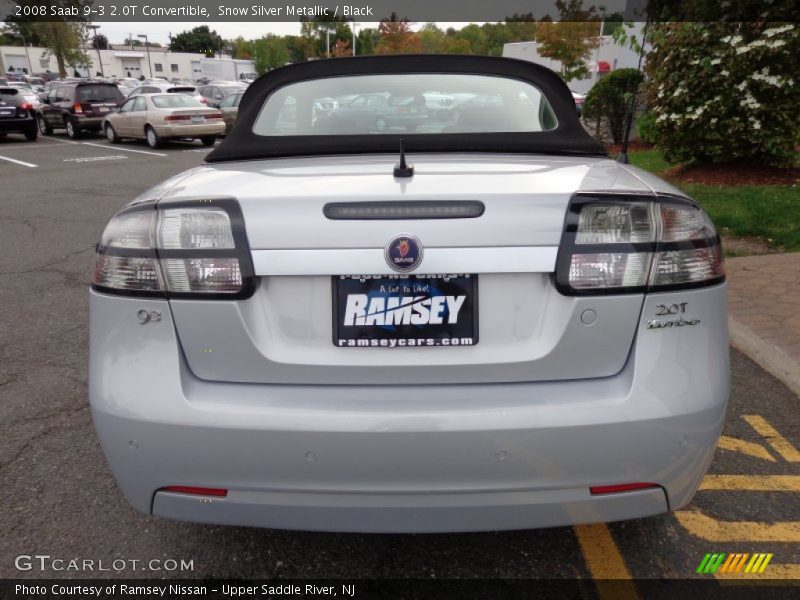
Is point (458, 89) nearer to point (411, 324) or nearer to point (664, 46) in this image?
point (411, 324)

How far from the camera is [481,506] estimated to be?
5.99 feet

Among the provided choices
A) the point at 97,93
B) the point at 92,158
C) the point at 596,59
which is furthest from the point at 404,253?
the point at 596,59

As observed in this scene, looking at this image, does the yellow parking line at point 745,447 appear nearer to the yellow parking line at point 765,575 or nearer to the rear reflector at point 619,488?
Answer: the yellow parking line at point 765,575

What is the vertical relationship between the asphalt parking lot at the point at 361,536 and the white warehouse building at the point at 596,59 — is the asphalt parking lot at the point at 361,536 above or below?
below

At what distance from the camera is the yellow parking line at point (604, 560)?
7.07 feet

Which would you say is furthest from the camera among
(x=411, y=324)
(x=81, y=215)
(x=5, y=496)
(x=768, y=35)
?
(x=81, y=215)

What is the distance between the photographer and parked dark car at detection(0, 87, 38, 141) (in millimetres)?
19047

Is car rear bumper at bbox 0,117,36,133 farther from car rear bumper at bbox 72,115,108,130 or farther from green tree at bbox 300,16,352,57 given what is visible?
green tree at bbox 300,16,352,57

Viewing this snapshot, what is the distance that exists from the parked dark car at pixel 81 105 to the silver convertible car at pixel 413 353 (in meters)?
21.1

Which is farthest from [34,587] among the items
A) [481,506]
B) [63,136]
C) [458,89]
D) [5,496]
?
[63,136]

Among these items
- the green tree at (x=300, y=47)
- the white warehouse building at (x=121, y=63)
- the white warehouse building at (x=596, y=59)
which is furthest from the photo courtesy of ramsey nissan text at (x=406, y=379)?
the white warehouse building at (x=121, y=63)

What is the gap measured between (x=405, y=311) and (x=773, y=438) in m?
2.35

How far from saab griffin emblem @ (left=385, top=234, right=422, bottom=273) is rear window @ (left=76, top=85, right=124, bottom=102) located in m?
22.0

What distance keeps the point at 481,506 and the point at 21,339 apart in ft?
12.6
